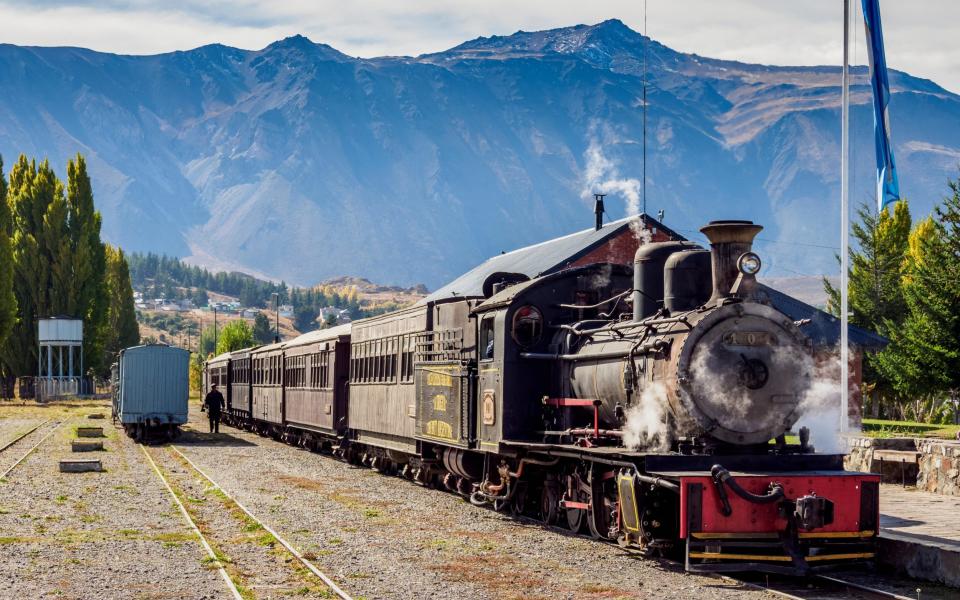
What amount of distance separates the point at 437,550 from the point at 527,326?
11.1ft

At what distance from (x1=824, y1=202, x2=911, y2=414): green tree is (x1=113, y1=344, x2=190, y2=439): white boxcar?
80.1 ft

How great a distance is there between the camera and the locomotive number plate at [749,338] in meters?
11.6

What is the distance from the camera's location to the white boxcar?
35281 millimetres

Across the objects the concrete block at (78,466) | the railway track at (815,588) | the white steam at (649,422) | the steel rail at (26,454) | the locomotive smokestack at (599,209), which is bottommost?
the steel rail at (26,454)

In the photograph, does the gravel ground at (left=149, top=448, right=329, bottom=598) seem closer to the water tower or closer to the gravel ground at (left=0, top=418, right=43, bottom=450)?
the gravel ground at (left=0, top=418, right=43, bottom=450)

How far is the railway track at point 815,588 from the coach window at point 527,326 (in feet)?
14.8

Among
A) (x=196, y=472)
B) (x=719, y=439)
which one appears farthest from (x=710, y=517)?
(x=196, y=472)

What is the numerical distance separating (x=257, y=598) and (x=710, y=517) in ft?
14.3

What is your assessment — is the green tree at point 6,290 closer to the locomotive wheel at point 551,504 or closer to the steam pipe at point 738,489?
the locomotive wheel at point 551,504

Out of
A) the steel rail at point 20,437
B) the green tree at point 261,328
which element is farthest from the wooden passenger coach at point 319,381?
the green tree at point 261,328

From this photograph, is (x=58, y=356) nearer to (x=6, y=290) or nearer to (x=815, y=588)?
(x=6, y=290)

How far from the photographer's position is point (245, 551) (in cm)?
1291

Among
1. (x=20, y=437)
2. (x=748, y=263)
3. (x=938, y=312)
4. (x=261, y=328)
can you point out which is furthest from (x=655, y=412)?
(x=261, y=328)

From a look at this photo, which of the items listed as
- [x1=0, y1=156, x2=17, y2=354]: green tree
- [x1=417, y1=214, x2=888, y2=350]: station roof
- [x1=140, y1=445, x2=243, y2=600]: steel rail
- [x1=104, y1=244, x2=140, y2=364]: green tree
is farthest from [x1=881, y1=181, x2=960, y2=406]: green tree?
[x1=104, y1=244, x2=140, y2=364]: green tree
